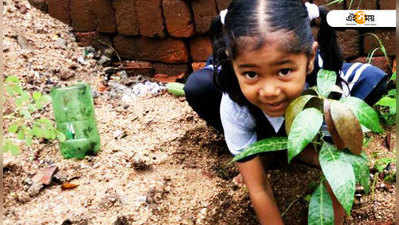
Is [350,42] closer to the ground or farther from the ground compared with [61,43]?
closer to the ground

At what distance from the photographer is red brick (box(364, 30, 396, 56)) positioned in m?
2.56

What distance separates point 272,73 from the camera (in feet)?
4.56

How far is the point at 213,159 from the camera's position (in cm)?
226

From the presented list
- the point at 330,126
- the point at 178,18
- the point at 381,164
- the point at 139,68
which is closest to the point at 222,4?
the point at 178,18

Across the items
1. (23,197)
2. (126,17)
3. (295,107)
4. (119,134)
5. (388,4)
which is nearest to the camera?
(295,107)

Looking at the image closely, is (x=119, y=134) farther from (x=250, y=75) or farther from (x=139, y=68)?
(x=250, y=75)

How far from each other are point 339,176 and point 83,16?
7.63 feet

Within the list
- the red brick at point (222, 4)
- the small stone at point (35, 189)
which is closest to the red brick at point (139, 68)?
the red brick at point (222, 4)

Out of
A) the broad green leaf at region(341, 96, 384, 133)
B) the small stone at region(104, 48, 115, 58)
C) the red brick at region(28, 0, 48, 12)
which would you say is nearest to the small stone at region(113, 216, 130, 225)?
the broad green leaf at region(341, 96, 384, 133)

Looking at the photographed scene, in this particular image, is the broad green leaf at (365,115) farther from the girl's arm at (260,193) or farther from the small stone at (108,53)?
the small stone at (108,53)

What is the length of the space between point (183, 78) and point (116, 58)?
0.52 m

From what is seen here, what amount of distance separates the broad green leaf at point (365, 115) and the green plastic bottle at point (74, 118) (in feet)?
4.10

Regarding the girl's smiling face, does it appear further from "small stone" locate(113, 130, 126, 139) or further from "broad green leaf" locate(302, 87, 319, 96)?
"small stone" locate(113, 130, 126, 139)

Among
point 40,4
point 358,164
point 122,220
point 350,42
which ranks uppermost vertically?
point 40,4
